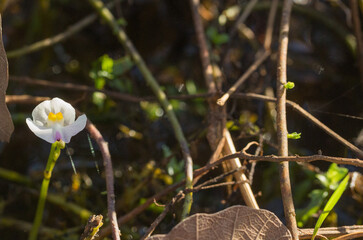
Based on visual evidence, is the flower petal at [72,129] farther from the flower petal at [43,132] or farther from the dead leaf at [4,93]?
the dead leaf at [4,93]

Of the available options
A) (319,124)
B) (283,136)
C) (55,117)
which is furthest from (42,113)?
(319,124)


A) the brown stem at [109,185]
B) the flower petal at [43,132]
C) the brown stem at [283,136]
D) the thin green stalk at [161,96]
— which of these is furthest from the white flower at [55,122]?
the brown stem at [283,136]

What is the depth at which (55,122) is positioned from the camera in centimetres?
93

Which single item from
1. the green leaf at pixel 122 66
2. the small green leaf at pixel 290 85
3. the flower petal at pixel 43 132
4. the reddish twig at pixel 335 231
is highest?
the green leaf at pixel 122 66

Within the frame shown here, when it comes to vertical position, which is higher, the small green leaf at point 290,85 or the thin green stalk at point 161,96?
the thin green stalk at point 161,96

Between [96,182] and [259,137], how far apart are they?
0.55m

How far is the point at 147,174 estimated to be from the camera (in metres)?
1.35

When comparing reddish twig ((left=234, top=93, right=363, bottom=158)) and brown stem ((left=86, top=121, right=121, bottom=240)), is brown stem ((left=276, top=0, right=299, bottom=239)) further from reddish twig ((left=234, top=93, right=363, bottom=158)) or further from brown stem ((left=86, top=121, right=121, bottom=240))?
brown stem ((left=86, top=121, right=121, bottom=240))

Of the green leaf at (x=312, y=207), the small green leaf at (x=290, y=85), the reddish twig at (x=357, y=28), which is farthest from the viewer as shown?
the reddish twig at (x=357, y=28)

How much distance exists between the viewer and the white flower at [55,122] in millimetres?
921

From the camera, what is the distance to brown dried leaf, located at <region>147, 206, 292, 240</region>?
0.82 metres

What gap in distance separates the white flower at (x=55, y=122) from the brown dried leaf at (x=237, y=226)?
0.31 meters

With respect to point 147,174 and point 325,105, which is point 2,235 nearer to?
point 147,174

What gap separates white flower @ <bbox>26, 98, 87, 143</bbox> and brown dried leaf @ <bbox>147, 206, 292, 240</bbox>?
310mm
